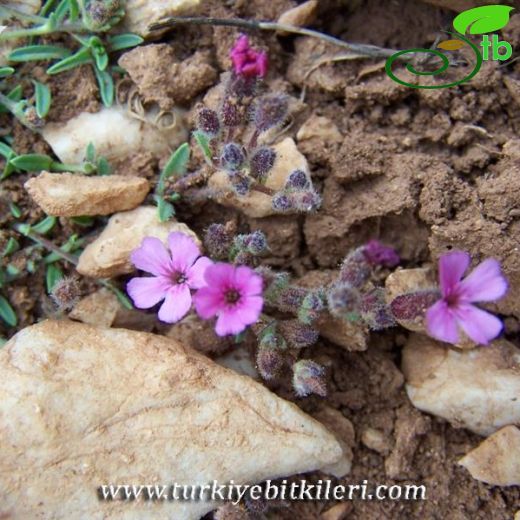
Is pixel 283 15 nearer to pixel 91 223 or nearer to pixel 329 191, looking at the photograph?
pixel 329 191

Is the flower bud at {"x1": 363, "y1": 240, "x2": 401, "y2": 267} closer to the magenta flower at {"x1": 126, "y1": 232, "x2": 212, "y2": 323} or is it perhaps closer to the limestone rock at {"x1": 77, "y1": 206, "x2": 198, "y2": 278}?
the magenta flower at {"x1": 126, "y1": 232, "x2": 212, "y2": 323}

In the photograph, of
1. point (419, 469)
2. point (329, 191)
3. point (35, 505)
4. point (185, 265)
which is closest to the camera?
point (35, 505)

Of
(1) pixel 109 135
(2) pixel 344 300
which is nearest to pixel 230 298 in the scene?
(2) pixel 344 300

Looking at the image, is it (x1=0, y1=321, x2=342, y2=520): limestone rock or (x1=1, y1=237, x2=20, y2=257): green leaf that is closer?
(x1=0, y1=321, x2=342, y2=520): limestone rock

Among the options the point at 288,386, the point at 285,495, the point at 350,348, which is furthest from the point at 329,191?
the point at 285,495

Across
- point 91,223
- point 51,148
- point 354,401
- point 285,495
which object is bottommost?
point 285,495

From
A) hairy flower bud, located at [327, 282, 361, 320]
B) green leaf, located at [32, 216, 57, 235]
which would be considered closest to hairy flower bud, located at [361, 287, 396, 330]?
hairy flower bud, located at [327, 282, 361, 320]
